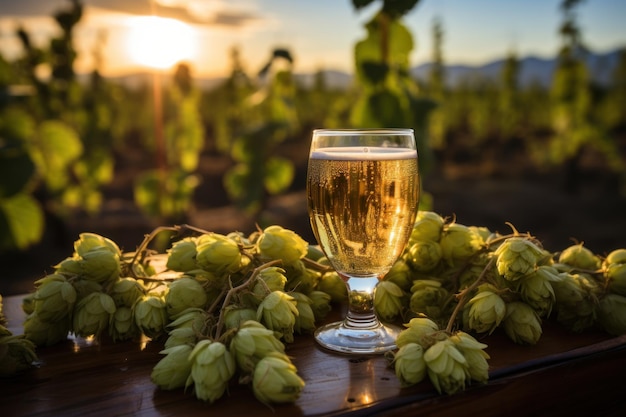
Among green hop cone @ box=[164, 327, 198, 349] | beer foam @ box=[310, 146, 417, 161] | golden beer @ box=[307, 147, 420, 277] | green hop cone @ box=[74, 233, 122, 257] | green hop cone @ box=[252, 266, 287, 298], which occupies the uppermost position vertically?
beer foam @ box=[310, 146, 417, 161]

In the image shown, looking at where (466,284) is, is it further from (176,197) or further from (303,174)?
(303,174)

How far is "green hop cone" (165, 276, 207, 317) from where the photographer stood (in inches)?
54.0

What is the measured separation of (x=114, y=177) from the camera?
59.6 feet

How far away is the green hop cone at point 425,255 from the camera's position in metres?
1.58

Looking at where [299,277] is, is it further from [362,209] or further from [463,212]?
[463,212]

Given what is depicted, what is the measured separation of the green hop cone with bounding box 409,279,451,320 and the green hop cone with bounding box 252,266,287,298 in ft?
1.17

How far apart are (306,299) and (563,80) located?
12.0 metres

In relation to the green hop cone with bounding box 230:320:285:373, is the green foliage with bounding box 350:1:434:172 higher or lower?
higher

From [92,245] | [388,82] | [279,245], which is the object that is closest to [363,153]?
[279,245]

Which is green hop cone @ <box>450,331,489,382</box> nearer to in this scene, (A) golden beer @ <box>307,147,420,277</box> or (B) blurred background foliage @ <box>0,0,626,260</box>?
(A) golden beer @ <box>307,147,420,277</box>

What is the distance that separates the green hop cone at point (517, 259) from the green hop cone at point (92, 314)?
92 centimetres

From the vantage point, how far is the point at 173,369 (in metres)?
1.13

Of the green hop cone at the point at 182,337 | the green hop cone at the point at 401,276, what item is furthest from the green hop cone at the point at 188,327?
the green hop cone at the point at 401,276

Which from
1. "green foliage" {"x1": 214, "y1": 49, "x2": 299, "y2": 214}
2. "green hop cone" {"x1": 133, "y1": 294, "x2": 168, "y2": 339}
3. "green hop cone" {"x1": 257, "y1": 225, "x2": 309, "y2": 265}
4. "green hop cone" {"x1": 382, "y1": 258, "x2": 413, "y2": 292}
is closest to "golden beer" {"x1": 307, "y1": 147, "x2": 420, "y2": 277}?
"green hop cone" {"x1": 257, "y1": 225, "x2": 309, "y2": 265}
